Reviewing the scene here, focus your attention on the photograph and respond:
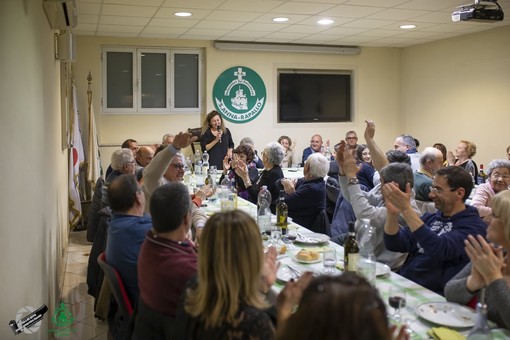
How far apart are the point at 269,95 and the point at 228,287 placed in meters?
7.92

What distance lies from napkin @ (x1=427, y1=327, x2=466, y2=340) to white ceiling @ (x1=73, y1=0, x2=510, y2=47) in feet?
15.2

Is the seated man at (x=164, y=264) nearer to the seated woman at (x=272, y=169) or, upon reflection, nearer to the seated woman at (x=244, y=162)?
the seated woman at (x=272, y=169)

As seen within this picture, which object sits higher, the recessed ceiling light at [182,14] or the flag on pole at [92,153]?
the recessed ceiling light at [182,14]

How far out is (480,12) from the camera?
201 inches

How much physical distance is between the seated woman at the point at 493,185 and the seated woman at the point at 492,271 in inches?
95.4

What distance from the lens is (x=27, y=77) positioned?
2.55m

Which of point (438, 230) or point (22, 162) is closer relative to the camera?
point (22, 162)

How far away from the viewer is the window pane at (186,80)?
29.0 ft

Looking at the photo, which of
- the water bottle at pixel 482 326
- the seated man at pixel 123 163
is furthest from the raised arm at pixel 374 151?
the water bottle at pixel 482 326

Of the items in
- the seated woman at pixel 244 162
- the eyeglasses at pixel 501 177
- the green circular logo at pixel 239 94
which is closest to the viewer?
the eyeglasses at pixel 501 177

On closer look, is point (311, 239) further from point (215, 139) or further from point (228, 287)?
point (215, 139)

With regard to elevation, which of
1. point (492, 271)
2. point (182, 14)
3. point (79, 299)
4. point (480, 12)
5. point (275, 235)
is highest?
point (182, 14)

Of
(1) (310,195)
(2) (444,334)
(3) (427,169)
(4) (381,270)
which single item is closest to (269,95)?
(3) (427,169)

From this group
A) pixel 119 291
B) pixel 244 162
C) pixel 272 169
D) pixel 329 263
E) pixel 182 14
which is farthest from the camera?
pixel 182 14
